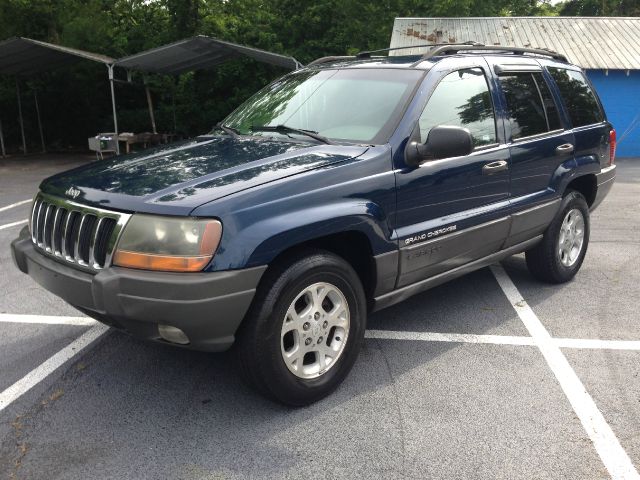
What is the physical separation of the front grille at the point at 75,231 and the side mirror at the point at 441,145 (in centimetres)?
170

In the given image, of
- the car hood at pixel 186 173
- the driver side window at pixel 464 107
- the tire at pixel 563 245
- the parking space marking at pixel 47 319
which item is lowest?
the parking space marking at pixel 47 319

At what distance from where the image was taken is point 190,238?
2.67 meters

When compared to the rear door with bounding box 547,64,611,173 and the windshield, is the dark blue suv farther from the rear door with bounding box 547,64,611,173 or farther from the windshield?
the rear door with bounding box 547,64,611,173

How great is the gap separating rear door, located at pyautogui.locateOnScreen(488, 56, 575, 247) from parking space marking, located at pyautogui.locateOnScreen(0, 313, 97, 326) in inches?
127

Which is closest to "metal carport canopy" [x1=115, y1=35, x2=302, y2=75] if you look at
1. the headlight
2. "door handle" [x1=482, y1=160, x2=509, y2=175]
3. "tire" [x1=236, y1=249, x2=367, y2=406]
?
"door handle" [x1=482, y1=160, x2=509, y2=175]

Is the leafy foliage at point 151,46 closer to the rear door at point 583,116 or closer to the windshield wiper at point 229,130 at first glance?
the windshield wiper at point 229,130

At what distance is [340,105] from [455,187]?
3.06 feet

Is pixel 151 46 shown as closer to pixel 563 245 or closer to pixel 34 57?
pixel 34 57

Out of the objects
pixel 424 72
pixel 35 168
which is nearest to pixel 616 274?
pixel 424 72

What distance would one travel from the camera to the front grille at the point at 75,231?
111 inches

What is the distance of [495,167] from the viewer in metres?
4.06

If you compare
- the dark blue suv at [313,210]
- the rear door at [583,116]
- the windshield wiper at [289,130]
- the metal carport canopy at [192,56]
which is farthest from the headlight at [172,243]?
the metal carport canopy at [192,56]

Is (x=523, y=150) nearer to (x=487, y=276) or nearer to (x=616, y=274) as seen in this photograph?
(x=487, y=276)

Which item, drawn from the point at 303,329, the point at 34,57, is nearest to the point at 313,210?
the point at 303,329
